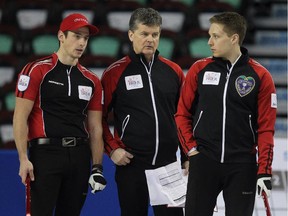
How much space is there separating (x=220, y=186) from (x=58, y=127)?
3.32 ft

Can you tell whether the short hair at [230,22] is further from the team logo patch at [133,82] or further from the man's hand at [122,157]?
the man's hand at [122,157]

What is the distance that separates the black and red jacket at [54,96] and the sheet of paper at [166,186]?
49 cm

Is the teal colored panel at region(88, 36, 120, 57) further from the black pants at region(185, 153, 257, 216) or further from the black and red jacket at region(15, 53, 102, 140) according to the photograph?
the black pants at region(185, 153, 257, 216)

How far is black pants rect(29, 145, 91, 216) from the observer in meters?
5.13

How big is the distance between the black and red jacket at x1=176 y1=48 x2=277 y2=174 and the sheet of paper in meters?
0.34

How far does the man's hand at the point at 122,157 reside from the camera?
5.31 metres

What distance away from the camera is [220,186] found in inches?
201

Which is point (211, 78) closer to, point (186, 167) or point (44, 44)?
point (186, 167)

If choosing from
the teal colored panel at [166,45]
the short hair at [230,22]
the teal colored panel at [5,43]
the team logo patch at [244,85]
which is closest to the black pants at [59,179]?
→ the team logo patch at [244,85]

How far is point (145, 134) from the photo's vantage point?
17.5 ft

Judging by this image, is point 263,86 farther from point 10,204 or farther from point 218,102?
point 10,204

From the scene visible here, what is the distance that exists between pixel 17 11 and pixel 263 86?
5.12m

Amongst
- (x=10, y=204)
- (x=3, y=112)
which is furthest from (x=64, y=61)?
(x=3, y=112)

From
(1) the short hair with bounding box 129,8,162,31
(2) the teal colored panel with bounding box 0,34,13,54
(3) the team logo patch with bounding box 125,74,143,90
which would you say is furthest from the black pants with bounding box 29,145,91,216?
(2) the teal colored panel with bounding box 0,34,13,54
